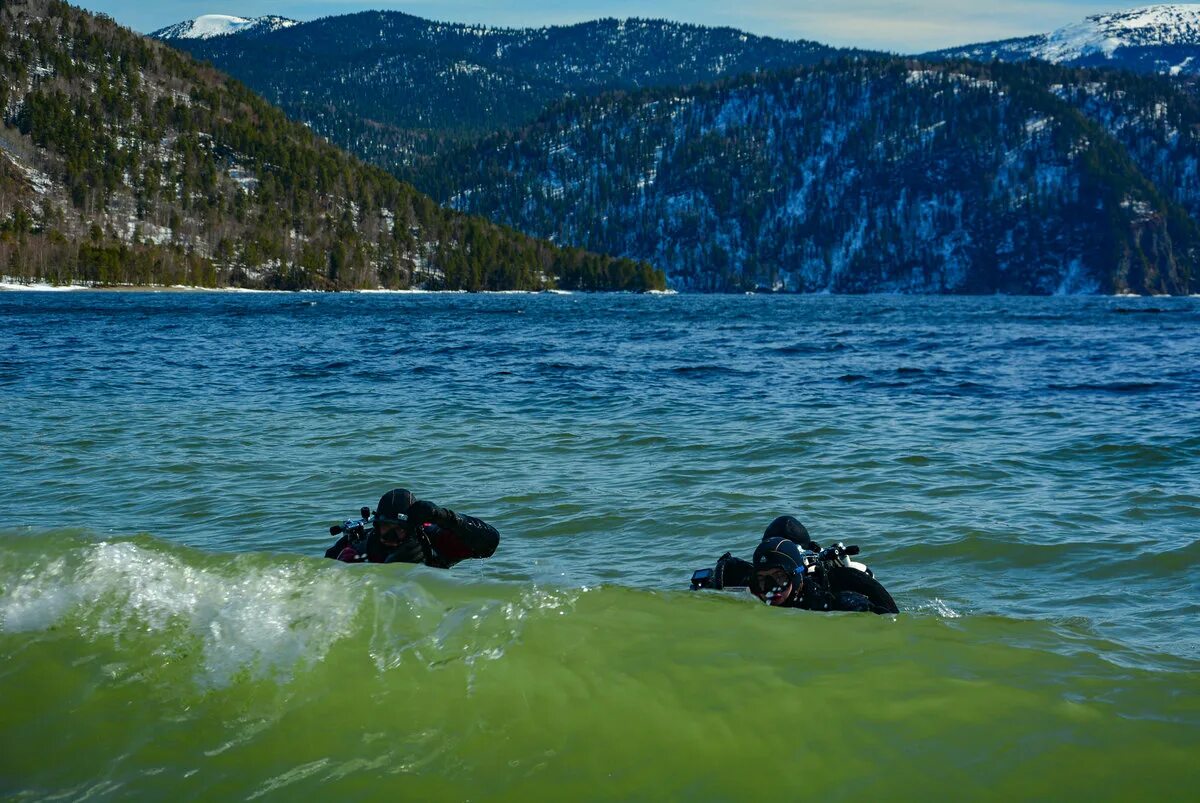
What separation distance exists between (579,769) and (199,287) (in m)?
186

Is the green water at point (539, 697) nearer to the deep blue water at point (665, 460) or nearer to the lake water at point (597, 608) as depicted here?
the lake water at point (597, 608)

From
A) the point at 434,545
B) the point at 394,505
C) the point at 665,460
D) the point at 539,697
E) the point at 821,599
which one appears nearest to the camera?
the point at 539,697

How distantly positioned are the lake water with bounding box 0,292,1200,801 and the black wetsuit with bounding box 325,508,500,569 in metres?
0.63

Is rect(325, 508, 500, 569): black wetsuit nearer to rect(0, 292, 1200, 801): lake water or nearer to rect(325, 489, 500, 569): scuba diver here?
rect(325, 489, 500, 569): scuba diver

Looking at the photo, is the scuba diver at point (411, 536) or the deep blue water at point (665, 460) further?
the deep blue water at point (665, 460)

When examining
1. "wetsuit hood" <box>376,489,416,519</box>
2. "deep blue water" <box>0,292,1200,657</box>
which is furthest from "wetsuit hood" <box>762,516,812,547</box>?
"wetsuit hood" <box>376,489,416,519</box>

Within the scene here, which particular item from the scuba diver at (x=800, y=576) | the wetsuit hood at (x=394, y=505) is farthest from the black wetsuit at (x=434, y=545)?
the scuba diver at (x=800, y=576)

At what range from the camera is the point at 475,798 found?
6.27m

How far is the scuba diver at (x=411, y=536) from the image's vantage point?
35.1ft

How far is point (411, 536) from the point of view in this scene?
35.9 feet

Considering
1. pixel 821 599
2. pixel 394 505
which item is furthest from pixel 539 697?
pixel 394 505

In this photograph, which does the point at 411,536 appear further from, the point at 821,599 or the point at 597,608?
the point at 821,599

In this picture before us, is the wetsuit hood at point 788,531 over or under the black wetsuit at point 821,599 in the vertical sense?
over

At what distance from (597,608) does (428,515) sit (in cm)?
246
